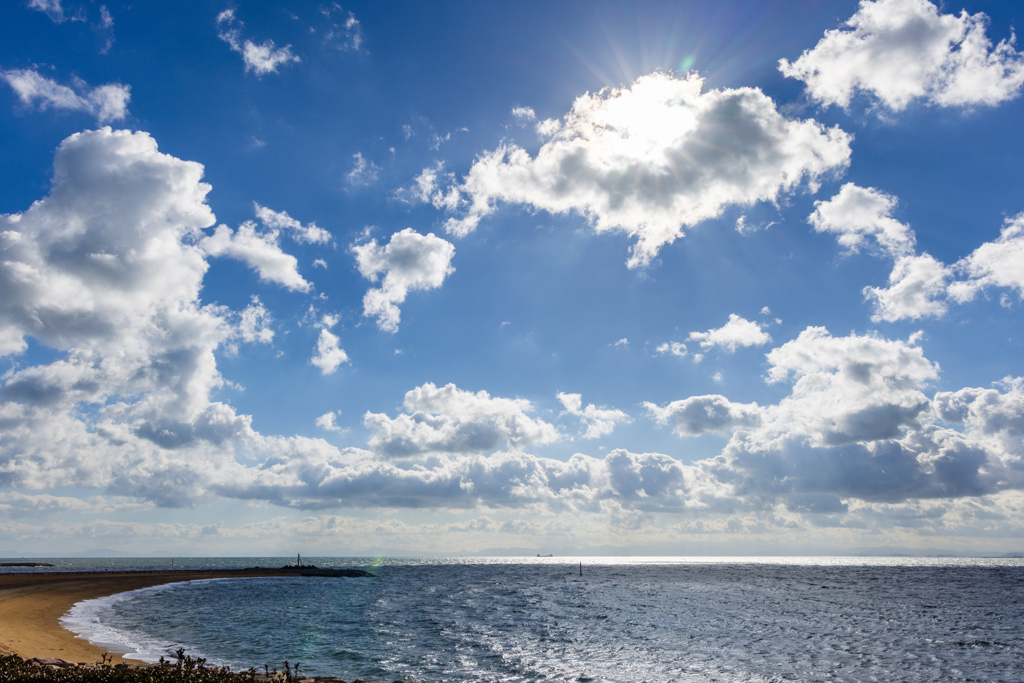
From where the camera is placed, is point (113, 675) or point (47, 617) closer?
point (113, 675)

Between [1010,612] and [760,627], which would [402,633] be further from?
A: [1010,612]

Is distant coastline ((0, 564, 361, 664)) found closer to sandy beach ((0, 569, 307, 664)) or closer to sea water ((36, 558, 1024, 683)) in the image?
sandy beach ((0, 569, 307, 664))

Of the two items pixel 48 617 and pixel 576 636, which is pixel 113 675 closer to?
pixel 576 636

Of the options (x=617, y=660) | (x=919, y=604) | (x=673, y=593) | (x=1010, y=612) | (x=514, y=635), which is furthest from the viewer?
(x=673, y=593)

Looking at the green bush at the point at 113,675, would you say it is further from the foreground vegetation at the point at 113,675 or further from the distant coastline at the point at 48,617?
the distant coastline at the point at 48,617

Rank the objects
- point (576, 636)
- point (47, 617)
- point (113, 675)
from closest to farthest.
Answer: point (113, 675), point (576, 636), point (47, 617)

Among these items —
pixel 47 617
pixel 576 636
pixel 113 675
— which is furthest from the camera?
pixel 47 617

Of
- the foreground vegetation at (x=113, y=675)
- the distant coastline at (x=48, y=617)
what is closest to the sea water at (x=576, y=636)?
the distant coastline at (x=48, y=617)

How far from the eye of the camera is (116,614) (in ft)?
171

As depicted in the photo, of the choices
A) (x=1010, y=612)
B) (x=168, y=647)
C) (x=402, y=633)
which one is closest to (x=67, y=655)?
(x=168, y=647)

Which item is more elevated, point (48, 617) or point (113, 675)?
point (113, 675)

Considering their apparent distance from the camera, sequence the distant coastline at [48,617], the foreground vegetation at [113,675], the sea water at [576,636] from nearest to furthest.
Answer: the foreground vegetation at [113,675]
the distant coastline at [48,617]
the sea water at [576,636]

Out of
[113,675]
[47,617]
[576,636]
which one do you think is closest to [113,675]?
[113,675]

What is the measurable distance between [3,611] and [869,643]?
2700 inches
